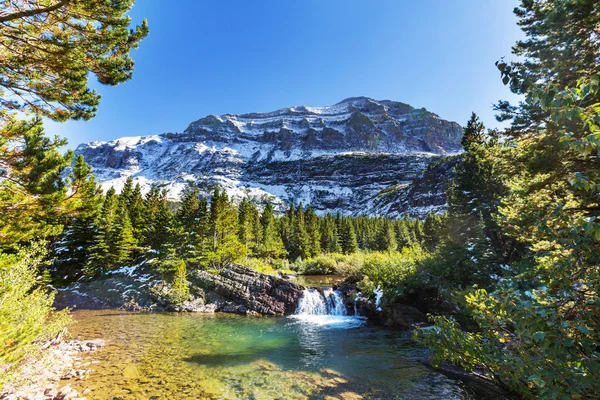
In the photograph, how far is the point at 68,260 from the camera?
108 ft

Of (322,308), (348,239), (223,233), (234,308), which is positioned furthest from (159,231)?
(348,239)

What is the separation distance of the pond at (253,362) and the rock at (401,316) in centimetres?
138

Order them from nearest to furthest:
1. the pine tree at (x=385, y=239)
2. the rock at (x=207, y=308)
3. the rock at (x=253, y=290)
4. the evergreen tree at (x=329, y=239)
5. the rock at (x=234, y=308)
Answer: the rock at (x=234, y=308) < the rock at (x=207, y=308) < the rock at (x=253, y=290) < the evergreen tree at (x=329, y=239) < the pine tree at (x=385, y=239)

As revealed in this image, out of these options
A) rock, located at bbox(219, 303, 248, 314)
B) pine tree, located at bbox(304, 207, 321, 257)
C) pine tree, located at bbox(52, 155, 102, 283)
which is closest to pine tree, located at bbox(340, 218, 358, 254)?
pine tree, located at bbox(304, 207, 321, 257)

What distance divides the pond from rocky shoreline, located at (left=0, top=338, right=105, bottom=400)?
47 cm

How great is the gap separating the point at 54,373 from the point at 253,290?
16528 mm

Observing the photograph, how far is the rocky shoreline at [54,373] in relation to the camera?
820 cm

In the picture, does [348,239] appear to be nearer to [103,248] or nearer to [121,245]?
[121,245]

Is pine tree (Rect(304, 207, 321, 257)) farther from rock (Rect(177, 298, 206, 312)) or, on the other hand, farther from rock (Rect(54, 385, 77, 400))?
rock (Rect(54, 385, 77, 400))

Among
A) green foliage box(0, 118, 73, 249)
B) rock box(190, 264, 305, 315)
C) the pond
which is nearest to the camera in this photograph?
green foliage box(0, 118, 73, 249)

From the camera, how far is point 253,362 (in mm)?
13500

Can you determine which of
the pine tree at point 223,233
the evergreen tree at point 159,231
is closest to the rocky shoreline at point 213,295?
the evergreen tree at point 159,231

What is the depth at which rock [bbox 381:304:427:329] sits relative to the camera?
20.4 meters

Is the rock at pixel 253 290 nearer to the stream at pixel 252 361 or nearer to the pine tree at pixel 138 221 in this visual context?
the stream at pixel 252 361
